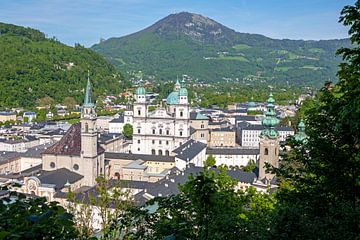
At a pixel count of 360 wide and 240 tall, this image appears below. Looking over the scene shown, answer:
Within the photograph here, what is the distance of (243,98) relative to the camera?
106 metres

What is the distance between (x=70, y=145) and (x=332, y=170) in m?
27.7

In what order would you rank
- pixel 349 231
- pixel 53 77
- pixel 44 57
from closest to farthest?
pixel 349 231, pixel 53 77, pixel 44 57

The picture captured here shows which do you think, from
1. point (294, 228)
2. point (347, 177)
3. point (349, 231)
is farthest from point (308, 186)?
point (294, 228)

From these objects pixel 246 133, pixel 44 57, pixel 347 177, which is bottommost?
pixel 246 133

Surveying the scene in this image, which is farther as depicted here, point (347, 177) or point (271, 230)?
point (347, 177)

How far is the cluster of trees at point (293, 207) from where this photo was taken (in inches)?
155

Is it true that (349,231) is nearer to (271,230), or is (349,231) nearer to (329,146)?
(271,230)

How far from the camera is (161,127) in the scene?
4541 cm

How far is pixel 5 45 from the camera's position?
108 metres

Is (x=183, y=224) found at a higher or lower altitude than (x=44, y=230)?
lower

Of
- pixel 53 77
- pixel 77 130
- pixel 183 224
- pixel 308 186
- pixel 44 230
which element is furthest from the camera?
pixel 53 77

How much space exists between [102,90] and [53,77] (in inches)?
510

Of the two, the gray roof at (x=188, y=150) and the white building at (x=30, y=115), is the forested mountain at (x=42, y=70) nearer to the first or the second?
the white building at (x=30, y=115)

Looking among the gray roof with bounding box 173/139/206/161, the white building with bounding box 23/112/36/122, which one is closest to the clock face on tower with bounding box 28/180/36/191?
the gray roof with bounding box 173/139/206/161
